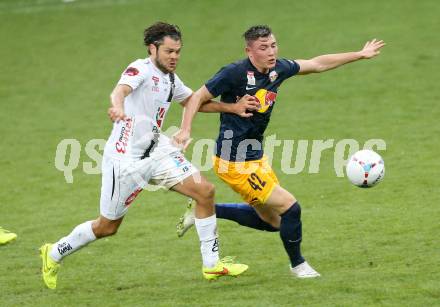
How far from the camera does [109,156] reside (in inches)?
398

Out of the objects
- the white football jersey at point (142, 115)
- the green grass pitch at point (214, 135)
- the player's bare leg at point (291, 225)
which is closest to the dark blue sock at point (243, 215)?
the green grass pitch at point (214, 135)

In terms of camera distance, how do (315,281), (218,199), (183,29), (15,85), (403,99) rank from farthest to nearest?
(183,29), (15,85), (403,99), (218,199), (315,281)

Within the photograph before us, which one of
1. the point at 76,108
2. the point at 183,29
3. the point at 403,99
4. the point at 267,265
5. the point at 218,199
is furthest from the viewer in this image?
the point at 183,29

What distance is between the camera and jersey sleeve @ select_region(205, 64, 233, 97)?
10.2 meters

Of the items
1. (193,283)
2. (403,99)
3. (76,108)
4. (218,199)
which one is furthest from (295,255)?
(76,108)

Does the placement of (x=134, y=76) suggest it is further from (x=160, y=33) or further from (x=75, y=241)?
(x=75, y=241)

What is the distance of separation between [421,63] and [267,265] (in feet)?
40.9

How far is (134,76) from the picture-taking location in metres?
9.77

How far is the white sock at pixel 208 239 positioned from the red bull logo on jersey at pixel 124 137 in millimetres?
1099

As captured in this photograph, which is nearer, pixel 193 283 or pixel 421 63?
pixel 193 283

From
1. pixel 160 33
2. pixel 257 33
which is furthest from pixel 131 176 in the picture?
pixel 257 33

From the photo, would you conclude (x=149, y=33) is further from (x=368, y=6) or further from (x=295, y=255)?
(x=368, y=6)
